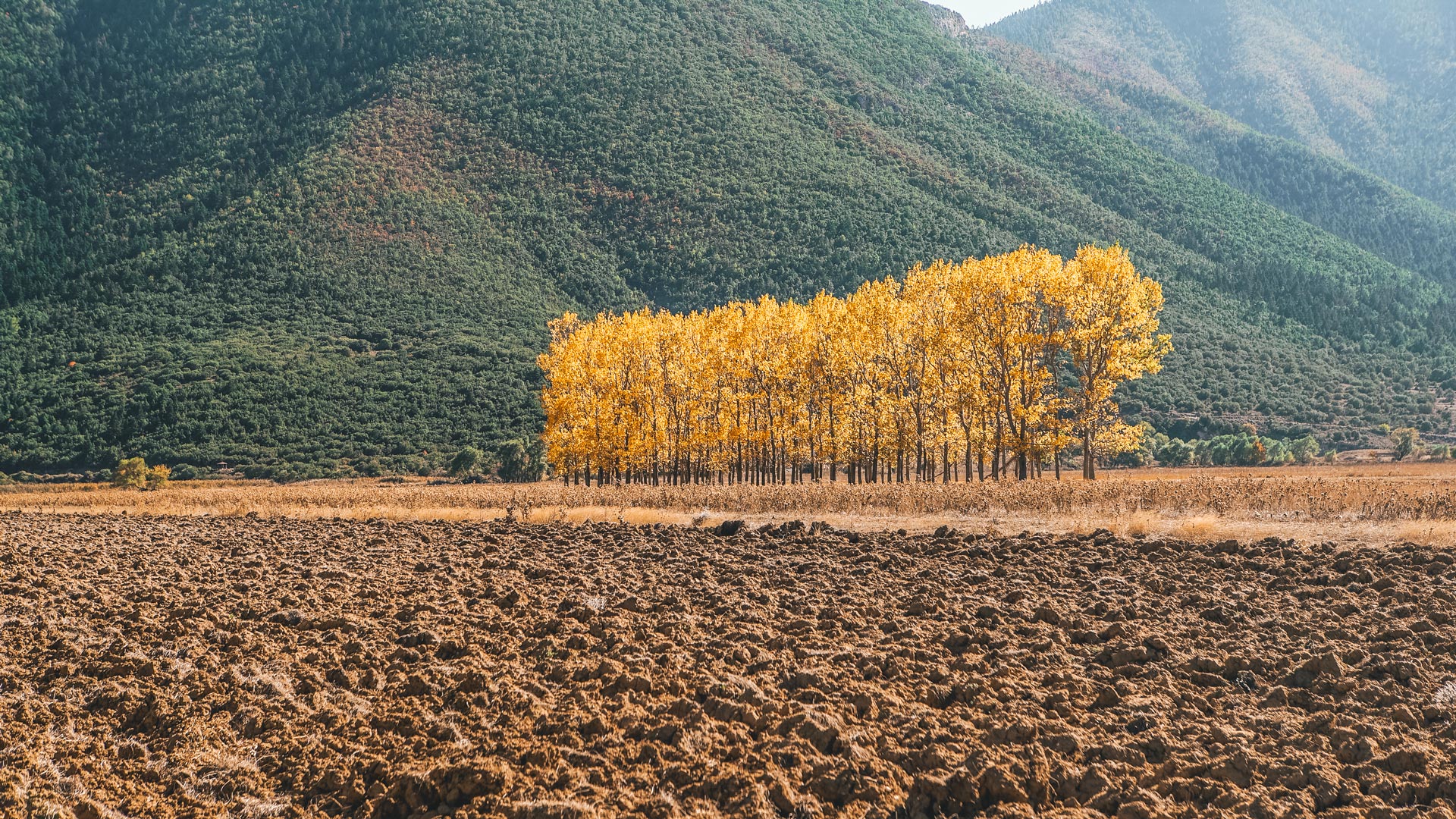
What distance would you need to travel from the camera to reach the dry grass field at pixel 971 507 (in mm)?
24047

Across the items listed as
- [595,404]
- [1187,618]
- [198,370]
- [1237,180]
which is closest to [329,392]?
[198,370]

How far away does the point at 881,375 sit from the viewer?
157 ft

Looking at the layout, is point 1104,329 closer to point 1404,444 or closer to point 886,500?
point 886,500

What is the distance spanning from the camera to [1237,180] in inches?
7485

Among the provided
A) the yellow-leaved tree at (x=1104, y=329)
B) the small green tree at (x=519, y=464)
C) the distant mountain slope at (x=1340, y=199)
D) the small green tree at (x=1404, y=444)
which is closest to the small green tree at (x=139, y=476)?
the small green tree at (x=519, y=464)

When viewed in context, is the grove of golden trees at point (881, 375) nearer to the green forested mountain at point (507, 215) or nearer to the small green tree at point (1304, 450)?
the small green tree at point (1304, 450)

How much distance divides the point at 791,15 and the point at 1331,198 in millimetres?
97349

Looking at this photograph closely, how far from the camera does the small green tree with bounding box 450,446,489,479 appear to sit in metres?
76.2

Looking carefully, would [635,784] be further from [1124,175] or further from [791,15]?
[791,15]

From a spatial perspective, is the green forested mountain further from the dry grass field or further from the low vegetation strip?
the dry grass field

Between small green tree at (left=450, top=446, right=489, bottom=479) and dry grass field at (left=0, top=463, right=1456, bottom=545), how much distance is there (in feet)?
97.0

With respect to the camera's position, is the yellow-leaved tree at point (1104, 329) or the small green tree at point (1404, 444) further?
the small green tree at point (1404, 444)

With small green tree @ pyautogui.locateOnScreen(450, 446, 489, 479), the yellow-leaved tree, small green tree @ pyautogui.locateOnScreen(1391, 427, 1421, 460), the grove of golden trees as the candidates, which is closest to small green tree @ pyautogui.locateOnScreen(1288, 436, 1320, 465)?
small green tree @ pyautogui.locateOnScreen(1391, 427, 1421, 460)

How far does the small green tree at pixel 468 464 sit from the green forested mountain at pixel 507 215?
8107mm
